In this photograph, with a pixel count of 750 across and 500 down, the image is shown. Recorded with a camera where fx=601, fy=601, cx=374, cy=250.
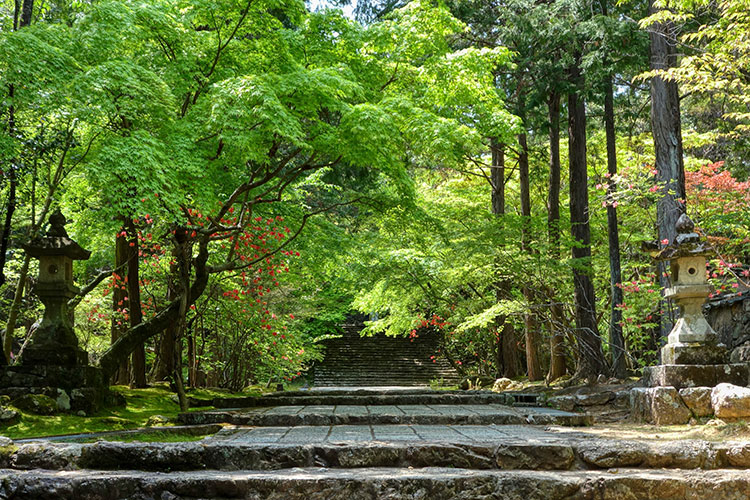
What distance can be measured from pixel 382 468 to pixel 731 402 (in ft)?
13.4

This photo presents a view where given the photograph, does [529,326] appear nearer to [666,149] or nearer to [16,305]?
[666,149]

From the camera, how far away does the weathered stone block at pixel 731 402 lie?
6125 mm

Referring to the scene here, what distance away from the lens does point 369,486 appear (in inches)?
150

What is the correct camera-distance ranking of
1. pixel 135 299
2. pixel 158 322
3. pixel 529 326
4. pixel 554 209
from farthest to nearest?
1. pixel 529 326
2. pixel 554 209
3. pixel 135 299
4. pixel 158 322

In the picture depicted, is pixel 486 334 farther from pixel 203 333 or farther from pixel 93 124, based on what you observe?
pixel 93 124

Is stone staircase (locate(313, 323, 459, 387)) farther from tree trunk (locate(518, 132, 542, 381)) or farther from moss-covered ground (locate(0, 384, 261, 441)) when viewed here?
moss-covered ground (locate(0, 384, 261, 441))

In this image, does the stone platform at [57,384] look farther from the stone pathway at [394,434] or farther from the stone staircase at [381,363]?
the stone staircase at [381,363]

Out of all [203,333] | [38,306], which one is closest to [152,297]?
[203,333]

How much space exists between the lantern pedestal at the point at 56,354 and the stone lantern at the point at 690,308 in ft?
23.1

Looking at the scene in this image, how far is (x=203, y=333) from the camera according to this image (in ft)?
42.8

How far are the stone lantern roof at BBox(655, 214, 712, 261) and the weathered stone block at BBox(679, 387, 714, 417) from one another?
1554 mm

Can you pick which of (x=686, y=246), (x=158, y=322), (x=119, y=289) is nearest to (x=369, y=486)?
(x=686, y=246)

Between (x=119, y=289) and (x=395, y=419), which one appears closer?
(x=395, y=419)

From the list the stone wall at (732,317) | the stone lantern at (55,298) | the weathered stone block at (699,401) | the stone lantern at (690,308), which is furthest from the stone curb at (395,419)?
the stone wall at (732,317)
